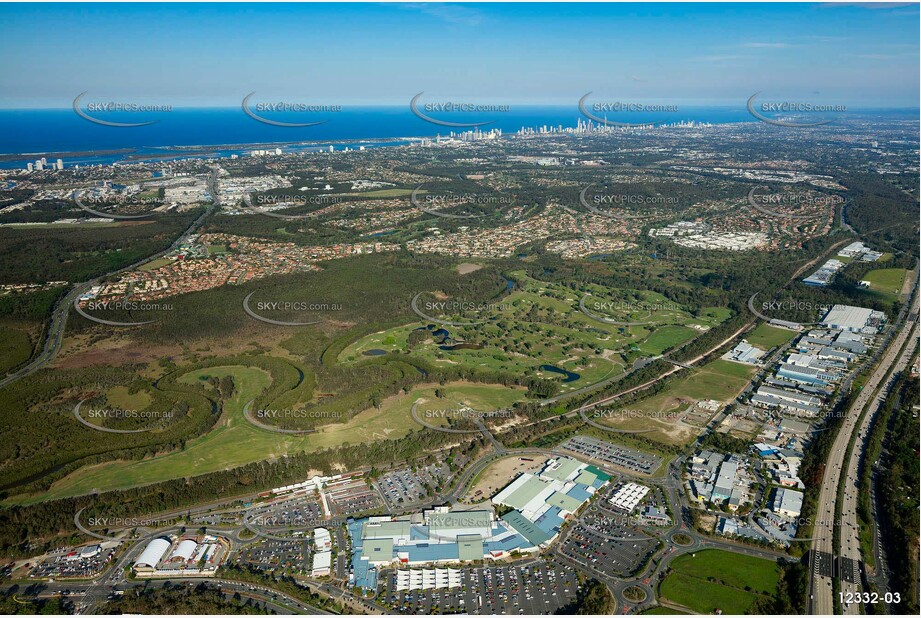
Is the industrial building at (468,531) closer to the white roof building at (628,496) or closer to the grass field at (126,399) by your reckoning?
the white roof building at (628,496)

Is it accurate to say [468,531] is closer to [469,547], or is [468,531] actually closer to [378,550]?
[469,547]

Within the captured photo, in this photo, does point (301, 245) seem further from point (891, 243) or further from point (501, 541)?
point (891, 243)

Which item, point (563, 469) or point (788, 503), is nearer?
point (788, 503)

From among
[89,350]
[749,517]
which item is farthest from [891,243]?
[89,350]

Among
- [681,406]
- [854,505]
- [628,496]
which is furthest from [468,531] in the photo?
[854,505]

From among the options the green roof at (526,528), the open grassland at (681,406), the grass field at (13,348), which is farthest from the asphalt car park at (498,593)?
the grass field at (13,348)

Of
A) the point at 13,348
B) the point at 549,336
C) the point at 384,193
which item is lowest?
the point at 549,336
